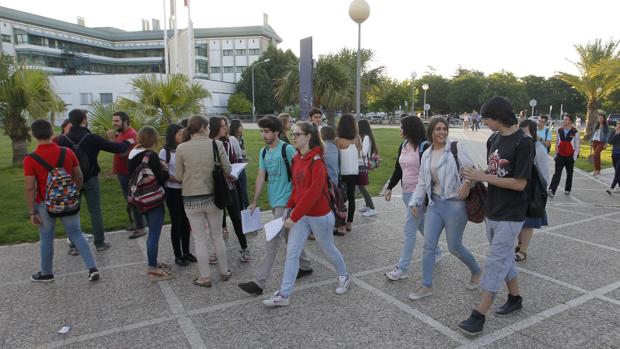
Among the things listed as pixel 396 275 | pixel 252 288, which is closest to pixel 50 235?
pixel 252 288

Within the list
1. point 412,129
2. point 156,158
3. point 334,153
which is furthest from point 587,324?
point 156,158

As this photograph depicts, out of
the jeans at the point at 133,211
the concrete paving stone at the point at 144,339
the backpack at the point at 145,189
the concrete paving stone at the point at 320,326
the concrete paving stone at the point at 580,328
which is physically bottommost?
Answer: the concrete paving stone at the point at 144,339

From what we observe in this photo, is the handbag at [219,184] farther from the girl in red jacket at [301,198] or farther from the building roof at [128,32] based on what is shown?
the building roof at [128,32]

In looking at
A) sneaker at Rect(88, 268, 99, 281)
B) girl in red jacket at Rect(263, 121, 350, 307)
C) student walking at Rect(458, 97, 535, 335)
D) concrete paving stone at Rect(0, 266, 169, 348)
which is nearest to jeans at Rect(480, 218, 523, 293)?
student walking at Rect(458, 97, 535, 335)

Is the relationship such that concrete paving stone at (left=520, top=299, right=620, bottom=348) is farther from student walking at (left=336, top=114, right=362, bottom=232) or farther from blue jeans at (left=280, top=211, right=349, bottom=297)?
student walking at (left=336, top=114, right=362, bottom=232)

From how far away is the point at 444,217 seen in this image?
3.76m

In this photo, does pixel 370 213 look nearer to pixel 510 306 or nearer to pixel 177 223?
pixel 177 223

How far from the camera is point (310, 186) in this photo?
3.62m

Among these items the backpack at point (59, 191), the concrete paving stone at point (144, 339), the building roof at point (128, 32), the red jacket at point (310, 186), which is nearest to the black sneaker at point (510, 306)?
the red jacket at point (310, 186)

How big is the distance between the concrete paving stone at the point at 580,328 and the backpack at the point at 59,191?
4.28 meters

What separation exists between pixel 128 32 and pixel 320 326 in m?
95.2

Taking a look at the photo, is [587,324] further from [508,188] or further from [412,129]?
[412,129]

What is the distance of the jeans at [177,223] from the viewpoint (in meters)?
4.82

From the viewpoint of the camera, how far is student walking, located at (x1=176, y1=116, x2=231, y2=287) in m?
4.09
